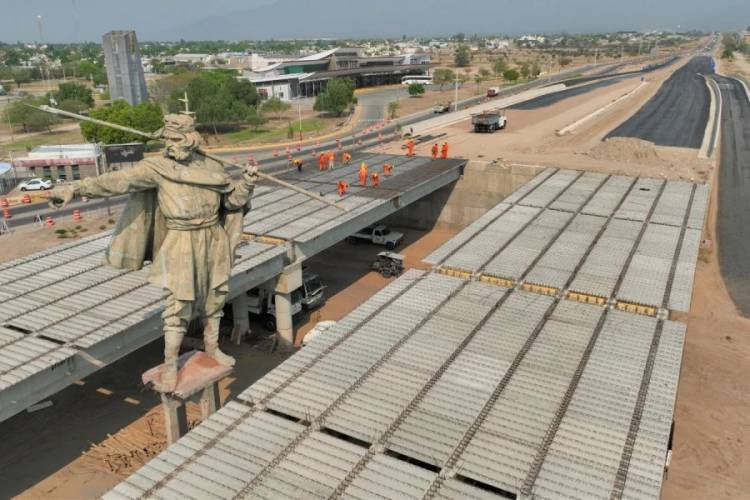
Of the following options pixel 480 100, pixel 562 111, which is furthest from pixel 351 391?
pixel 480 100

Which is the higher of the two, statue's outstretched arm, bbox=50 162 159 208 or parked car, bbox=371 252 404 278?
statue's outstretched arm, bbox=50 162 159 208

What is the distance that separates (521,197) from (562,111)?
69.4 meters

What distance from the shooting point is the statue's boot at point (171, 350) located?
15086 millimetres

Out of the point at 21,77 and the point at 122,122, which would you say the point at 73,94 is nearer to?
the point at 122,122

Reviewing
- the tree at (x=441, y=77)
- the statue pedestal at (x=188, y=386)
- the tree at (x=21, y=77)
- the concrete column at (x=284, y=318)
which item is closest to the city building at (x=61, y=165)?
the concrete column at (x=284, y=318)

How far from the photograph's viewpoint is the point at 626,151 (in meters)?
59.8

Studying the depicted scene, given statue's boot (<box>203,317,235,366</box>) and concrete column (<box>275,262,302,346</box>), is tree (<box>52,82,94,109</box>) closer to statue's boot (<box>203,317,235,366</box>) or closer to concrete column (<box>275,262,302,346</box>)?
concrete column (<box>275,262,302,346</box>)

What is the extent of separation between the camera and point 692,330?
110 ft

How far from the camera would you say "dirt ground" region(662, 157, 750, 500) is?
22109mm

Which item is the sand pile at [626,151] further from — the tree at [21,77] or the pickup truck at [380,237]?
the tree at [21,77]

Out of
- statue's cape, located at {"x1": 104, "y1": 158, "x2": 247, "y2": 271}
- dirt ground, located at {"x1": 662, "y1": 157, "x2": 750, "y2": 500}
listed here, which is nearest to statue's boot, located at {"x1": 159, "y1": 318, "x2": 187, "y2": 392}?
statue's cape, located at {"x1": 104, "y1": 158, "x2": 247, "y2": 271}

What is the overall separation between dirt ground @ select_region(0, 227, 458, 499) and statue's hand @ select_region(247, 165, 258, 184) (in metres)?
14.3

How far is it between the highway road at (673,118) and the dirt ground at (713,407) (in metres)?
44.6

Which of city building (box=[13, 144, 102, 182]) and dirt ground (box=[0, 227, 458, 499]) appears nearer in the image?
dirt ground (box=[0, 227, 458, 499])
